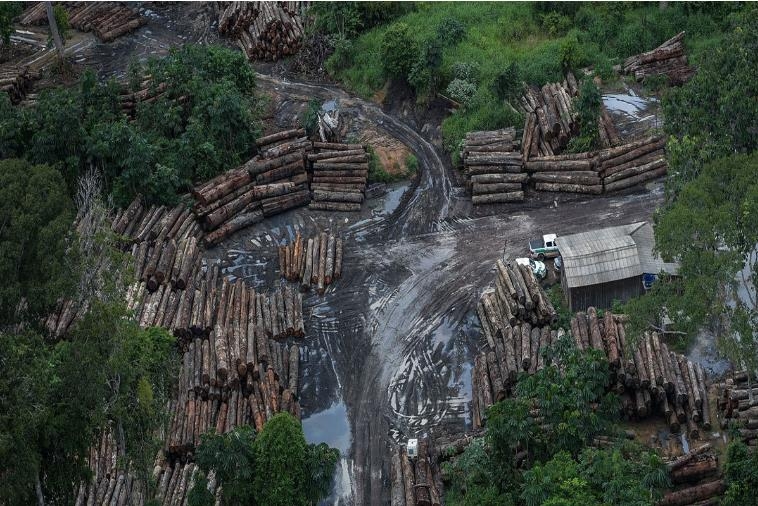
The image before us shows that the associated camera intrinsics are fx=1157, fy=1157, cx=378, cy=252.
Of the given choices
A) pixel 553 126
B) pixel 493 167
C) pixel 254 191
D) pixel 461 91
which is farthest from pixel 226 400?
pixel 461 91

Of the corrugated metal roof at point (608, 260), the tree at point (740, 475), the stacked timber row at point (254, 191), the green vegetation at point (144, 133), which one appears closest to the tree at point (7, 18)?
the green vegetation at point (144, 133)

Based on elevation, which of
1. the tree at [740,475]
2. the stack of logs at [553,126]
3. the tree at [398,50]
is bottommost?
the tree at [740,475]

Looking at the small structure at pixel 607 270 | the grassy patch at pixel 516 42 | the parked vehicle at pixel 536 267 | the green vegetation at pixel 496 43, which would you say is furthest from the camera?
the green vegetation at pixel 496 43

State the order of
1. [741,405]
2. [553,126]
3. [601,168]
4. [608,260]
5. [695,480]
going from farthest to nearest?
[553,126], [601,168], [608,260], [741,405], [695,480]

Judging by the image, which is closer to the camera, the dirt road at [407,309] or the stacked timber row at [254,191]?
the dirt road at [407,309]

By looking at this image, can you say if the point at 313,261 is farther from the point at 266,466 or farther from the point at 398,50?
the point at 266,466

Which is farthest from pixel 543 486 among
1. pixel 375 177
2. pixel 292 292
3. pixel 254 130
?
pixel 254 130

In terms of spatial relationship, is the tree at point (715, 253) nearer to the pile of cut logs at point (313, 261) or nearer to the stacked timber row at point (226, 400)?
the stacked timber row at point (226, 400)
